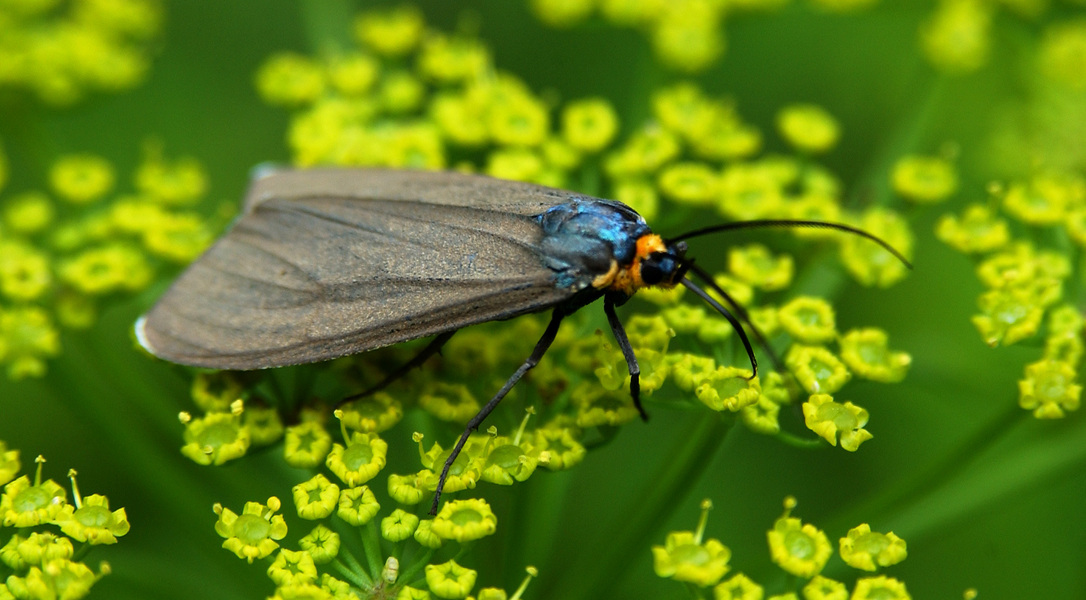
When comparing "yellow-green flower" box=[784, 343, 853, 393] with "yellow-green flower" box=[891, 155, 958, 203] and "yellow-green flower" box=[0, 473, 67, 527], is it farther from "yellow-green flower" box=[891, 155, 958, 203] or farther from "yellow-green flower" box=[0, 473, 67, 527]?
"yellow-green flower" box=[0, 473, 67, 527]

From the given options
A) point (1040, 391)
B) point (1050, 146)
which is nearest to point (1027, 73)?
point (1050, 146)

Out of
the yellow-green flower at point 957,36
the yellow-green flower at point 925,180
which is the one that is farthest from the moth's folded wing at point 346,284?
the yellow-green flower at point 957,36

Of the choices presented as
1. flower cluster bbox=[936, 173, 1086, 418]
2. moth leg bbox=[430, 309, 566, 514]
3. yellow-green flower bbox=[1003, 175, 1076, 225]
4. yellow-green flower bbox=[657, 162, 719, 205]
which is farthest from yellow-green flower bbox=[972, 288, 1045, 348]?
moth leg bbox=[430, 309, 566, 514]

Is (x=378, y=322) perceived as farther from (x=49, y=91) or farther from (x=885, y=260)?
(x=49, y=91)

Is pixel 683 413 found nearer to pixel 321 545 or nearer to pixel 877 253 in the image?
pixel 877 253

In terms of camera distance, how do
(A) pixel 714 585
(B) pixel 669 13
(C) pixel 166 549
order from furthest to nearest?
1. (B) pixel 669 13
2. (C) pixel 166 549
3. (A) pixel 714 585
